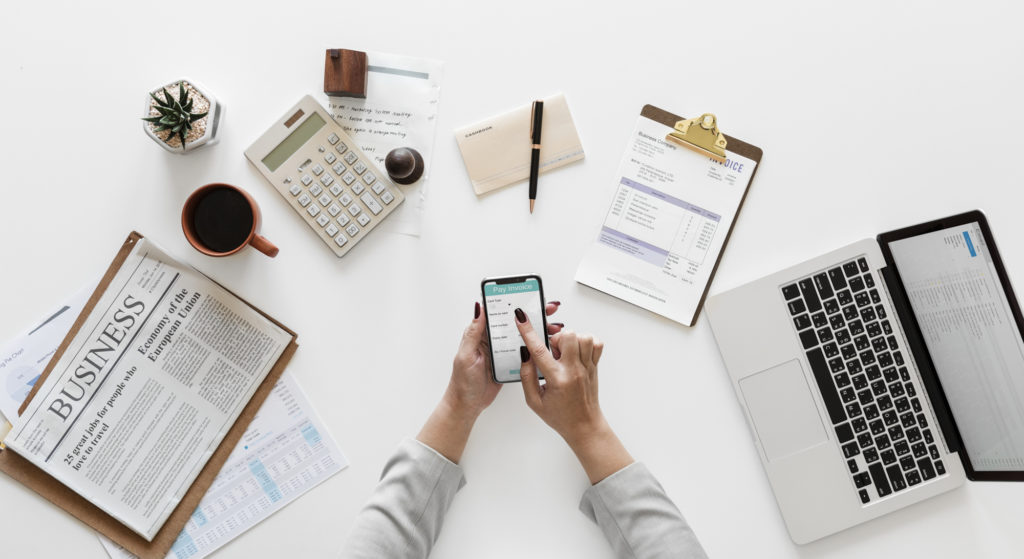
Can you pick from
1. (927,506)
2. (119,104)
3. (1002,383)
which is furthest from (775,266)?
(119,104)

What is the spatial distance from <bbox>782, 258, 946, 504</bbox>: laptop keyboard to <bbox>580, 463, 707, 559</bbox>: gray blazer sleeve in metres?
0.30

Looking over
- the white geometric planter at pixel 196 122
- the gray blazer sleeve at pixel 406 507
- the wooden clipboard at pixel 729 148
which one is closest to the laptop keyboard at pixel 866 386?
the wooden clipboard at pixel 729 148

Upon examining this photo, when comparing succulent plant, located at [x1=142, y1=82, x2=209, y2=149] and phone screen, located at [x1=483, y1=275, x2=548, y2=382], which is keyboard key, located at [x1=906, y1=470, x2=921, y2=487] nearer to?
phone screen, located at [x1=483, y1=275, x2=548, y2=382]

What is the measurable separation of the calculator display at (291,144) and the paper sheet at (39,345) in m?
0.34

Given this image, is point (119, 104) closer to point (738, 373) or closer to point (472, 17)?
point (472, 17)

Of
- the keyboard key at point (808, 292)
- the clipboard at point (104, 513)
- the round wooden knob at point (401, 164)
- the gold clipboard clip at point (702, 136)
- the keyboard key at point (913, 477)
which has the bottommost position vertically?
the keyboard key at point (913, 477)

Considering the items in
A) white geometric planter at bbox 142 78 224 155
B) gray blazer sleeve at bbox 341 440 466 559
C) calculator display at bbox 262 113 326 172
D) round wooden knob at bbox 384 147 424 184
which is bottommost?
gray blazer sleeve at bbox 341 440 466 559

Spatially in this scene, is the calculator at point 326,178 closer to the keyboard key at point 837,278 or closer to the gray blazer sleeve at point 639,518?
the gray blazer sleeve at point 639,518

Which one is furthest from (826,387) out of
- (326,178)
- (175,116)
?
(175,116)

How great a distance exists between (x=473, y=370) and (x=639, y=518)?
1.07ft

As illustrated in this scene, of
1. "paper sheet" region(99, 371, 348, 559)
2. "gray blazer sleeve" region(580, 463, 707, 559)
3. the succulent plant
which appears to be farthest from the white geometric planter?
"gray blazer sleeve" region(580, 463, 707, 559)

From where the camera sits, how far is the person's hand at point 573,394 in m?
0.89

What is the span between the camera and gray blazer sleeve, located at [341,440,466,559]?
2.90 ft

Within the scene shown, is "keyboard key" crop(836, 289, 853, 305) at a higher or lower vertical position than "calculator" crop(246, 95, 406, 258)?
lower
